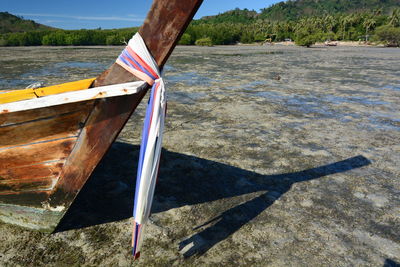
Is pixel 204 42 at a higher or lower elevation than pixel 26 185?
higher

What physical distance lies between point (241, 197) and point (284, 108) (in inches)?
145

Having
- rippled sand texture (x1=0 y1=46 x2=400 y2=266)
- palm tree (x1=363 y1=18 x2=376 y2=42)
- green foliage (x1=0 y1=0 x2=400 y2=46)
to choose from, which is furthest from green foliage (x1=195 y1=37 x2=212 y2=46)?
rippled sand texture (x1=0 y1=46 x2=400 y2=266)

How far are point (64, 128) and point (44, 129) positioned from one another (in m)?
0.13

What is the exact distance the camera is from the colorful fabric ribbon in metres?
1.79

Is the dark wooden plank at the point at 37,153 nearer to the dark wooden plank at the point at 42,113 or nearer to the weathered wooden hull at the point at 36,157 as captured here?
the weathered wooden hull at the point at 36,157

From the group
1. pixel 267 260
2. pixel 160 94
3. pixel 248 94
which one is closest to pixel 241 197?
pixel 267 260

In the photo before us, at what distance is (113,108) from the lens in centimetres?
191

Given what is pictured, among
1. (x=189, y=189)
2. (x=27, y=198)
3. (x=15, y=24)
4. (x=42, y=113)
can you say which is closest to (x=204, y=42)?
(x=189, y=189)

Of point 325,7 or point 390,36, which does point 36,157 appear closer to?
point 390,36

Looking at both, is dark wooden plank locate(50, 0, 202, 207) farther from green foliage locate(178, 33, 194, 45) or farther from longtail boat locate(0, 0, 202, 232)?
green foliage locate(178, 33, 194, 45)

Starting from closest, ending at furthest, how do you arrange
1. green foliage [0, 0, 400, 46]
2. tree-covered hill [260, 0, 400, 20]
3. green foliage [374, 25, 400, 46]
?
1. green foliage [0, 0, 400, 46]
2. green foliage [374, 25, 400, 46]
3. tree-covered hill [260, 0, 400, 20]

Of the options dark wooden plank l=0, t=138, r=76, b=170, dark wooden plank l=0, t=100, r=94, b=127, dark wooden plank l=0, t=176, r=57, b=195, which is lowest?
dark wooden plank l=0, t=176, r=57, b=195

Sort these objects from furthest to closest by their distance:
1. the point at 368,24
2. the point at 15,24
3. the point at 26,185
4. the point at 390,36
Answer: the point at 15,24 < the point at 368,24 < the point at 390,36 < the point at 26,185

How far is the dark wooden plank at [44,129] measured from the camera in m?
1.92
